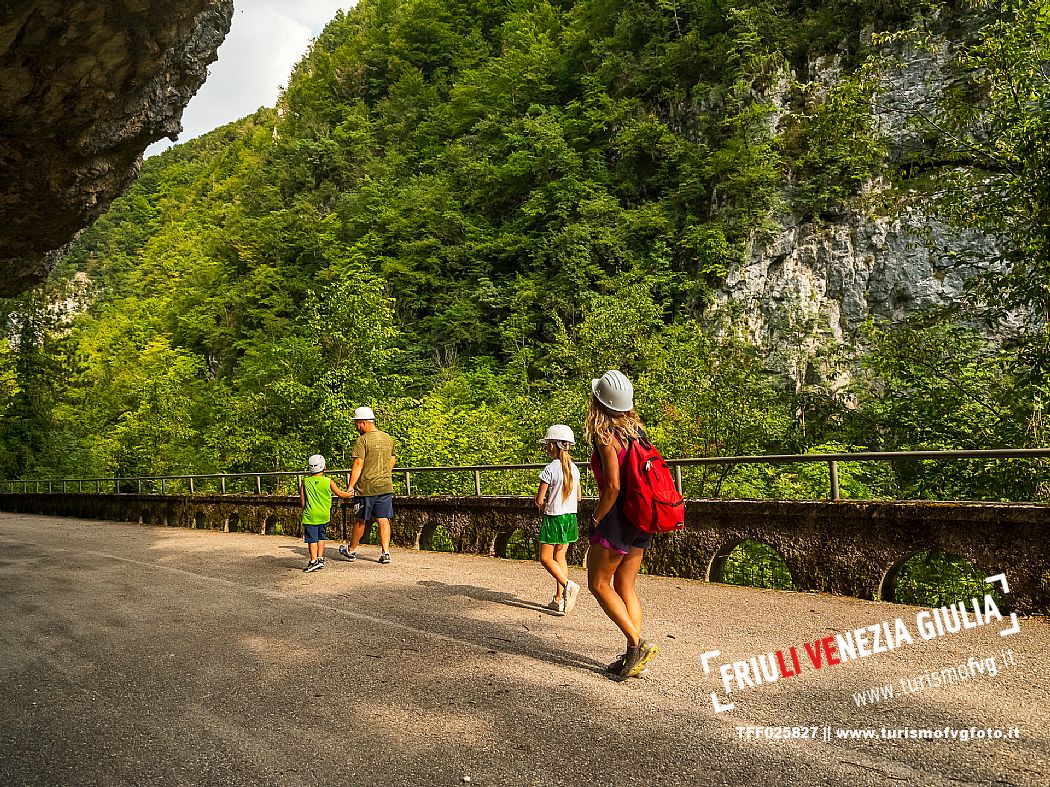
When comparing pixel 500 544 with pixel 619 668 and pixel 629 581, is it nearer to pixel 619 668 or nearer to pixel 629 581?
pixel 619 668

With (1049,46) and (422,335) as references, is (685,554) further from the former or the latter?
(422,335)

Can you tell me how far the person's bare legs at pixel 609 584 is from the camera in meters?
4.70

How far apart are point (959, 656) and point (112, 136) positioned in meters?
12.2

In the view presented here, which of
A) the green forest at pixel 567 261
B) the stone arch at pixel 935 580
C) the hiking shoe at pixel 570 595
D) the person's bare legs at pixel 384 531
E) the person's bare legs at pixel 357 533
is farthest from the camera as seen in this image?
the green forest at pixel 567 261

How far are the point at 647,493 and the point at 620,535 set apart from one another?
368 millimetres

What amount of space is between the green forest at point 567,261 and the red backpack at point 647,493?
705 centimetres

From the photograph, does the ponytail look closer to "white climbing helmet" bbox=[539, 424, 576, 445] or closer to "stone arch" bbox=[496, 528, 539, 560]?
"white climbing helmet" bbox=[539, 424, 576, 445]

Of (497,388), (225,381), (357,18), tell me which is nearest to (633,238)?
(497,388)

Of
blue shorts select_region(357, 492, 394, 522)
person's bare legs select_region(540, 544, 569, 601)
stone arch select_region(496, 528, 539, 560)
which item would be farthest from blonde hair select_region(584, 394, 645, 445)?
stone arch select_region(496, 528, 539, 560)

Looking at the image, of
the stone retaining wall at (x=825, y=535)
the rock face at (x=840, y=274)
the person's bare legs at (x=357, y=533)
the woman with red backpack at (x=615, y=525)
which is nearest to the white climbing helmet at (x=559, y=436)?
the woman with red backpack at (x=615, y=525)

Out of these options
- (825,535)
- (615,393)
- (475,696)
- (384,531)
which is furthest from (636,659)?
(384,531)

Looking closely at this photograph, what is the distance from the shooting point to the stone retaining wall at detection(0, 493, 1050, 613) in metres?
6.30

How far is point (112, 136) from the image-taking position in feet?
35.3

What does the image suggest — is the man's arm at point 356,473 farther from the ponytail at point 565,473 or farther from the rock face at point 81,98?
the rock face at point 81,98
